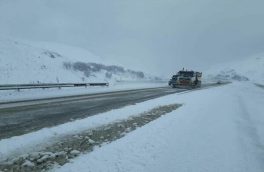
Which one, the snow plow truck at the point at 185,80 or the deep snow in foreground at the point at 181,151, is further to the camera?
the snow plow truck at the point at 185,80

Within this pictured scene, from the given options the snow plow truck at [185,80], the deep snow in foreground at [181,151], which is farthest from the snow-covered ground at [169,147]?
the snow plow truck at [185,80]

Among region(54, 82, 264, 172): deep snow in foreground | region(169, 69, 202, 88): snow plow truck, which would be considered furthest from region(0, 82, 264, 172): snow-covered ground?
region(169, 69, 202, 88): snow plow truck

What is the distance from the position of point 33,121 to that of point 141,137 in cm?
459

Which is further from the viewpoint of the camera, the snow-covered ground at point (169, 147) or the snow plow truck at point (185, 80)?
the snow plow truck at point (185, 80)

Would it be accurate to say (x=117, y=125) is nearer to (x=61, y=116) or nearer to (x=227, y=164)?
(x=61, y=116)

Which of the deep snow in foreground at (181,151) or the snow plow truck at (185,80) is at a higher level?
the snow plow truck at (185,80)

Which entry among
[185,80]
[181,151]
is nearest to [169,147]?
[181,151]

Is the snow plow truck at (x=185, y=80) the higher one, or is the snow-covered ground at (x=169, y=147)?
the snow plow truck at (x=185, y=80)

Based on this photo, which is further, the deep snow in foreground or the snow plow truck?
the snow plow truck

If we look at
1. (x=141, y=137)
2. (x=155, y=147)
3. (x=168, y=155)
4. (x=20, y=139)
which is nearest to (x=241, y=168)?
(x=168, y=155)

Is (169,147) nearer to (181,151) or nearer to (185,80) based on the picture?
(181,151)

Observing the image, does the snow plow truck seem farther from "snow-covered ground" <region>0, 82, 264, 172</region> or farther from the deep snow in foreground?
the deep snow in foreground

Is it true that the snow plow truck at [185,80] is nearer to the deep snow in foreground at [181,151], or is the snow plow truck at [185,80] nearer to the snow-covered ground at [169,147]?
the snow-covered ground at [169,147]

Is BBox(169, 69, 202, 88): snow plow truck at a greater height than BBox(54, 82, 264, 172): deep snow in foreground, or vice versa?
BBox(169, 69, 202, 88): snow plow truck
